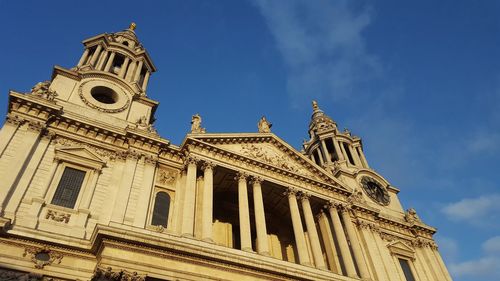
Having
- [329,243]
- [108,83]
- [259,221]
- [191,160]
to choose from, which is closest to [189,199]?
[191,160]

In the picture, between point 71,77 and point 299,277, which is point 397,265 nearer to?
point 299,277

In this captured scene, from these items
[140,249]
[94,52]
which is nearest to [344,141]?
[94,52]

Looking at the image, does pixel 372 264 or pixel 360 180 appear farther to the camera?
pixel 360 180

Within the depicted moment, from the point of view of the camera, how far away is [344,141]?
1486 inches

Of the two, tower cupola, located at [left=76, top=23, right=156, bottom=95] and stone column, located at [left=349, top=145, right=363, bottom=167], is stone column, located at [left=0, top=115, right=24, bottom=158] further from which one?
stone column, located at [left=349, top=145, right=363, bottom=167]

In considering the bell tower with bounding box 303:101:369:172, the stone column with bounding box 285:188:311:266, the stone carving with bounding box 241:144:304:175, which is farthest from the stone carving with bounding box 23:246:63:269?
the bell tower with bounding box 303:101:369:172

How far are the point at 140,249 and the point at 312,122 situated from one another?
31182mm

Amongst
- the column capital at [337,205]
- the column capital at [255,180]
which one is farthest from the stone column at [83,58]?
the column capital at [337,205]

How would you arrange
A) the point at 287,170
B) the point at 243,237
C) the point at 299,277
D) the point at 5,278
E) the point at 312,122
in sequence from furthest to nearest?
1. the point at 312,122
2. the point at 287,170
3. the point at 243,237
4. the point at 299,277
5. the point at 5,278

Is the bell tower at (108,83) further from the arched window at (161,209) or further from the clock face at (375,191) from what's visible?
the clock face at (375,191)

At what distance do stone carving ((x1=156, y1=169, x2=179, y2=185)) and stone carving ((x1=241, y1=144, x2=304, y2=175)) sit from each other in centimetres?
474

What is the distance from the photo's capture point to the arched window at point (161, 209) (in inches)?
771

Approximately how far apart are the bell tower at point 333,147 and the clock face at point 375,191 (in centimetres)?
166

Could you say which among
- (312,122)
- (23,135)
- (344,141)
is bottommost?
(23,135)
